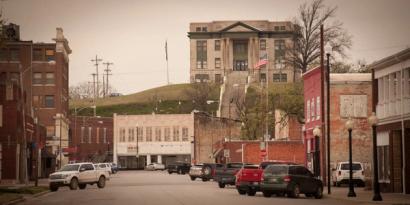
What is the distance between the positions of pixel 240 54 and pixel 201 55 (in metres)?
8.03

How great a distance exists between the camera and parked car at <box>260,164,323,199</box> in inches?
1649

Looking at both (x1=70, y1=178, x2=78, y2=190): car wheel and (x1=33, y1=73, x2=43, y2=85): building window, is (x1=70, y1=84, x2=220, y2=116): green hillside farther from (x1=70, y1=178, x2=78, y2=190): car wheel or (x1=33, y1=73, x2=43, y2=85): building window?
(x1=70, y1=178, x2=78, y2=190): car wheel

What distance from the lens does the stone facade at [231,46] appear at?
16975 centimetres

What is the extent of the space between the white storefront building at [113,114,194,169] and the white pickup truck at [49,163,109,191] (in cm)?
8731

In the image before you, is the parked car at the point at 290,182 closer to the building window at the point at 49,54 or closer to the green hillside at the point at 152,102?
the building window at the point at 49,54

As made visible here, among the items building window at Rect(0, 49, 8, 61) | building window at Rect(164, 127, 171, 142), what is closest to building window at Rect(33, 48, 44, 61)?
building window at Rect(0, 49, 8, 61)

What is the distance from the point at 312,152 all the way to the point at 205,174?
13.0 metres

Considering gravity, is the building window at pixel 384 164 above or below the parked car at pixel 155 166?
above

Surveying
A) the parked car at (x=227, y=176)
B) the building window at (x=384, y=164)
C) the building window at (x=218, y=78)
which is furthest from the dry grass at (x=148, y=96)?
the building window at (x=384, y=164)

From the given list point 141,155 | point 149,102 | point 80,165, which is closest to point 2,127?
point 80,165

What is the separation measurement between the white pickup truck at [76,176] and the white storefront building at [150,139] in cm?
8731

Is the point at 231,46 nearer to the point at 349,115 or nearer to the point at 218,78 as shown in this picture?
the point at 218,78

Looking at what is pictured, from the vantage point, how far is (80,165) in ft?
189

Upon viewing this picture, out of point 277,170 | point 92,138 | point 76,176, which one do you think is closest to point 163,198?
point 277,170
